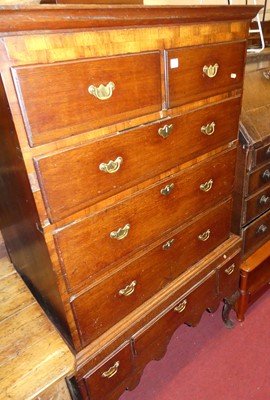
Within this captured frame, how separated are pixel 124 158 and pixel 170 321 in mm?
822

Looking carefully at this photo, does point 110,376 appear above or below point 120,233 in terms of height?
below

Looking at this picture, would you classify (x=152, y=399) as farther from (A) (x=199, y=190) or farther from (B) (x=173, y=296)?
(A) (x=199, y=190)

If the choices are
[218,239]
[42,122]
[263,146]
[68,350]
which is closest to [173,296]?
[218,239]

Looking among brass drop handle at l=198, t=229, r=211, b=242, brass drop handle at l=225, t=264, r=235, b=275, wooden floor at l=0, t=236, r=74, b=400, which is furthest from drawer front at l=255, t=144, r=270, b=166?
wooden floor at l=0, t=236, r=74, b=400

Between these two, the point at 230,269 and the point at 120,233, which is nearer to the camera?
the point at 120,233

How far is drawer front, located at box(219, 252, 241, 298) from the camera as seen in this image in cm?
152

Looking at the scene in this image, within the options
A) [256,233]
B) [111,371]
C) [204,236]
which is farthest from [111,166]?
[256,233]

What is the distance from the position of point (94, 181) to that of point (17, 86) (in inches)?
12.2

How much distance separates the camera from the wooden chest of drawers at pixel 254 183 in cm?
137

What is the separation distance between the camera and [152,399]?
4.86 feet

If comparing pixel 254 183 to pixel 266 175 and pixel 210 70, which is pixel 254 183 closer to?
pixel 266 175

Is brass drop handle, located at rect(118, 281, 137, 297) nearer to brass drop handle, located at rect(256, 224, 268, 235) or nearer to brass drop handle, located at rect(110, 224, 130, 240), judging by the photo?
brass drop handle, located at rect(110, 224, 130, 240)

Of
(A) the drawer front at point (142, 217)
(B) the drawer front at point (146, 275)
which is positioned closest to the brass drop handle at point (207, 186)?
(A) the drawer front at point (142, 217)

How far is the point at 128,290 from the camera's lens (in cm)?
109
